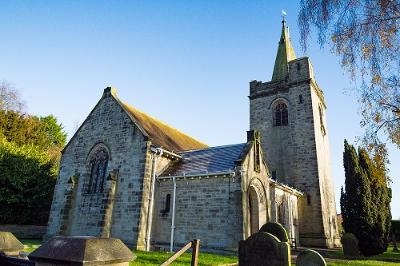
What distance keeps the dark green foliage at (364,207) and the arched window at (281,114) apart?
646cm

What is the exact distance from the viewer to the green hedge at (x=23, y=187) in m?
22.5

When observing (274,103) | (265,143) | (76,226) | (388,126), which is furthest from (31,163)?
(388,126)

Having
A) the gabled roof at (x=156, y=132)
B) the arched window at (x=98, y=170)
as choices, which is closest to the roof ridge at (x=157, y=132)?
the gabled roof at (x=156, y=132)

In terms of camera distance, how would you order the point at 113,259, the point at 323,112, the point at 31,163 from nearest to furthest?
the point at 113,259 → the point at 31,163 → the point at 323,112

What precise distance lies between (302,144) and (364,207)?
7653 millimetres

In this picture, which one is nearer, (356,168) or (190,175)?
(190,175)

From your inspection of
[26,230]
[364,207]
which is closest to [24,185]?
[26,230]

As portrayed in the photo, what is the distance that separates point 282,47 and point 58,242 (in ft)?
114

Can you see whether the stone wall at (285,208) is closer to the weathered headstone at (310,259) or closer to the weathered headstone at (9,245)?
the weathered headstone at (310,259)

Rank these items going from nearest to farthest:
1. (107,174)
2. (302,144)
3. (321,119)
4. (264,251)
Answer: (264,251), (107,174), (302,144), (321,119)

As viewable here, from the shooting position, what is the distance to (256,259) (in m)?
9.32

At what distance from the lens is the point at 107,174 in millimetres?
18062

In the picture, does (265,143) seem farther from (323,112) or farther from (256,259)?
(256,259)

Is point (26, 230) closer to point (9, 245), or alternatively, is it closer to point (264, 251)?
point (9, 245)
